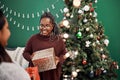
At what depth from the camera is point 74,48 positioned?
15.3 ft

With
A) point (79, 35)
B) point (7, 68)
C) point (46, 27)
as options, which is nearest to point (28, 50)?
point (46, 27)

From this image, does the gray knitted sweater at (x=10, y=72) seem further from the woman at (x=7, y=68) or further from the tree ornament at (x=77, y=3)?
the tree ornament at (x=77, y=3)

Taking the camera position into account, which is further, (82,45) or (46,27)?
(82,45)

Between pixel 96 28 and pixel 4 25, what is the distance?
11.5 ft

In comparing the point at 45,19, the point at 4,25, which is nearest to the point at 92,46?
the point at 45,19

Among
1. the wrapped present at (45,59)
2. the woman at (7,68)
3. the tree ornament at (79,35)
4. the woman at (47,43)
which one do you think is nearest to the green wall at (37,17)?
the tree ornament at (79,35)

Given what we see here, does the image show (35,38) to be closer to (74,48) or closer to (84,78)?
(74,48)

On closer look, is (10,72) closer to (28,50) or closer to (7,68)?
(7,68)

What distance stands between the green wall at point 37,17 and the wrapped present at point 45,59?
2.14m

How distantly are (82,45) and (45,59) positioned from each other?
1563 millimetres

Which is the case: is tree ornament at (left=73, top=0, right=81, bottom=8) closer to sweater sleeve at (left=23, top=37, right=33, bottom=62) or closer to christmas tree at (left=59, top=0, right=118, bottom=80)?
christmas tree at (left=59, top=0, right=118, bottom=80)

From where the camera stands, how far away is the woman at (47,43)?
3.54 metres

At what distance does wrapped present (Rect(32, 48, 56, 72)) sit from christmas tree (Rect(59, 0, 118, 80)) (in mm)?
1225

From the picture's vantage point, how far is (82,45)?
4.76m
